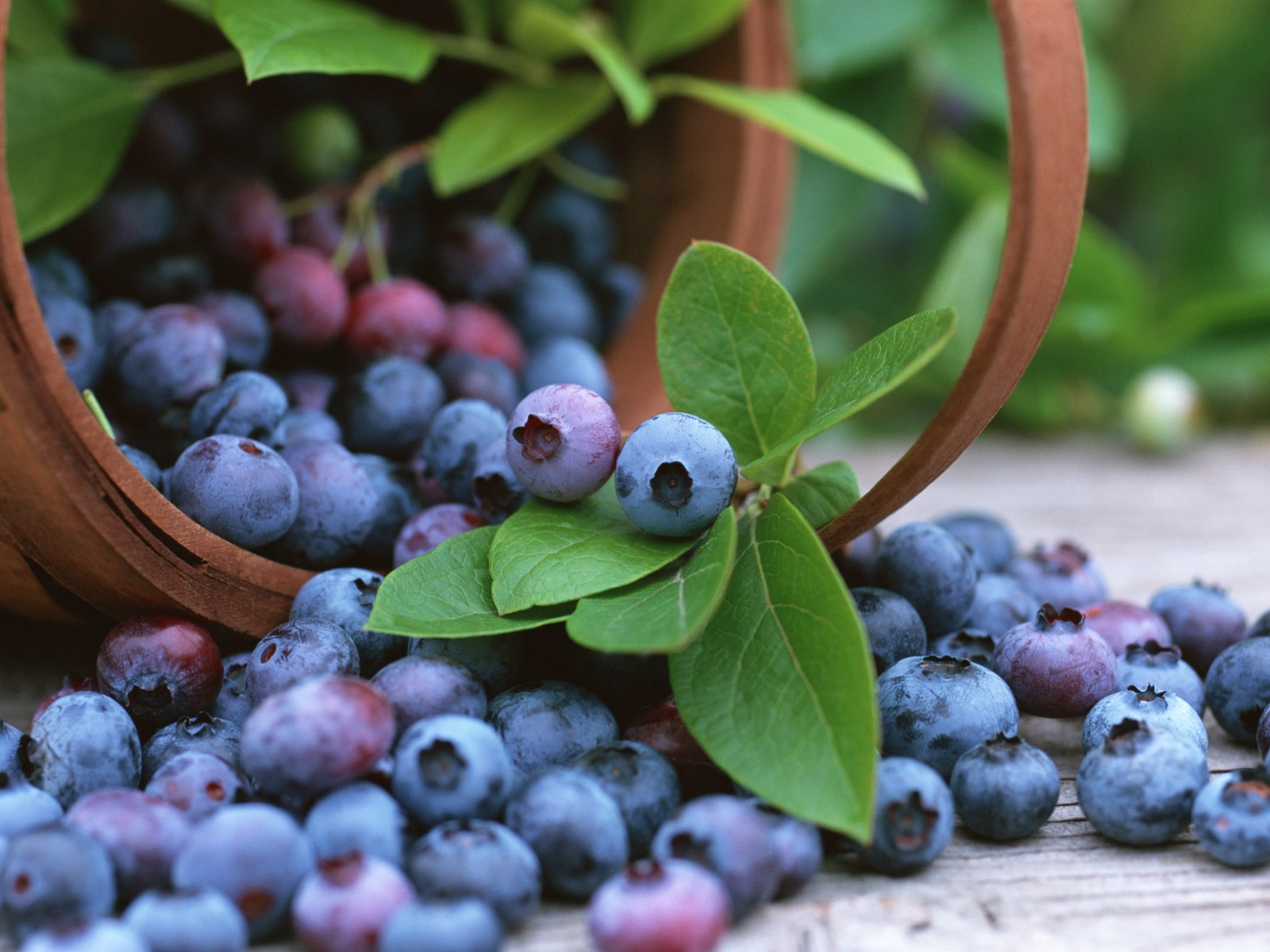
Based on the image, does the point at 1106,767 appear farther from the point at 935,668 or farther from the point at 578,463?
the point at 578,463

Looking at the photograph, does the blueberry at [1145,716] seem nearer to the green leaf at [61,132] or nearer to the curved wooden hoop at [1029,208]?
the curved wooden hoop at [1029,208]

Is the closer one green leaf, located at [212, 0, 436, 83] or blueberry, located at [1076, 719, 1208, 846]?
blueberry, located at [1076, 719, 1208, 846]

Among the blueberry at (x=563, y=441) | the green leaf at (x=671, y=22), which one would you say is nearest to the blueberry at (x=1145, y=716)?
the blueberry at (x=563, y=441)

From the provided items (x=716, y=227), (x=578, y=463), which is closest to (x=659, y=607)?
(x=578, y=463)

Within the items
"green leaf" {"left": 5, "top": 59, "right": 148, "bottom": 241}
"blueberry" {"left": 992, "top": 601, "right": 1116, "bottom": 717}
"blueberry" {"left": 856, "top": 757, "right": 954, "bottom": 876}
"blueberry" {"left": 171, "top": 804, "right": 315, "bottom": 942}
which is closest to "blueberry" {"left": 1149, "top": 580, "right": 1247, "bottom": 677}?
"blueberry" {"left": 992, "top": 601, "right": 1116, "bottom": 717}

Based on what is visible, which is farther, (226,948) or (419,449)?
(419,449)

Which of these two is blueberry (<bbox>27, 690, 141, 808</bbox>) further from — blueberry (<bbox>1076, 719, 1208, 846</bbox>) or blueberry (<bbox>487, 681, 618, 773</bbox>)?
blueberry (<bbox>1076, 719, 1208, 846</bbox>)
